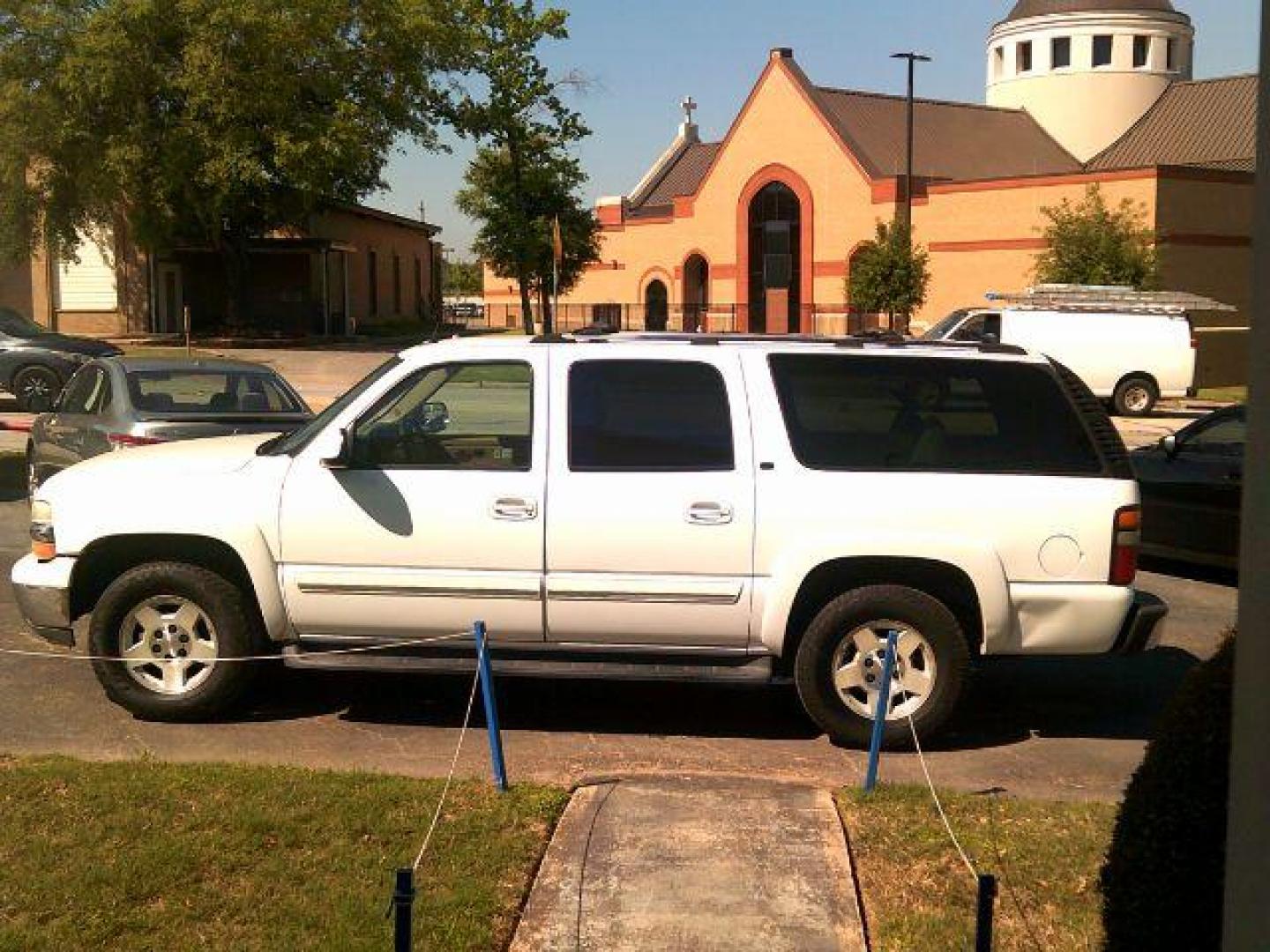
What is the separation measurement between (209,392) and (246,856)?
6771mm

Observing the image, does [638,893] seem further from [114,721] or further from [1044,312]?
[1044,312]

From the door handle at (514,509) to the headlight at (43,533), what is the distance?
222 cm

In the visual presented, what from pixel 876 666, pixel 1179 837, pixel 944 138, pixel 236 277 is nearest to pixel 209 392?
pixel 876 666

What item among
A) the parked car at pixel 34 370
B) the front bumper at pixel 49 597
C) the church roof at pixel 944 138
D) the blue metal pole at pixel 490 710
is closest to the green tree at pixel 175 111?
the parked car at pixel 34 370

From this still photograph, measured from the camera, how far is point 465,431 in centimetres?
700

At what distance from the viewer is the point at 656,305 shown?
62188mm

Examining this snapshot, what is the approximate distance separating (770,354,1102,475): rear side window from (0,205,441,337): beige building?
4002 cm

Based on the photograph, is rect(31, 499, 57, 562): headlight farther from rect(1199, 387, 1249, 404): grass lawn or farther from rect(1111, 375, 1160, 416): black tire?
rect(1199, 387, 1249, 404): grass lawn

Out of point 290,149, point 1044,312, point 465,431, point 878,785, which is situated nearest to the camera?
point 878,785

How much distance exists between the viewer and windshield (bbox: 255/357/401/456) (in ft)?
22.4

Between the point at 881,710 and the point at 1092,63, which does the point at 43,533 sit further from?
the point at 1092,63

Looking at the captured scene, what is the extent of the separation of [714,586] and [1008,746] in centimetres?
168

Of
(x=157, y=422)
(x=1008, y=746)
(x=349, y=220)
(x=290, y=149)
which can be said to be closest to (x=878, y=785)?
(x=1008, y=746)

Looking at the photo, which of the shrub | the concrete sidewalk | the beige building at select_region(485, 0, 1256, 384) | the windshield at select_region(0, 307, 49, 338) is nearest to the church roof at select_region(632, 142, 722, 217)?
the beige building at select_region(485, 0, 1256, 384)
